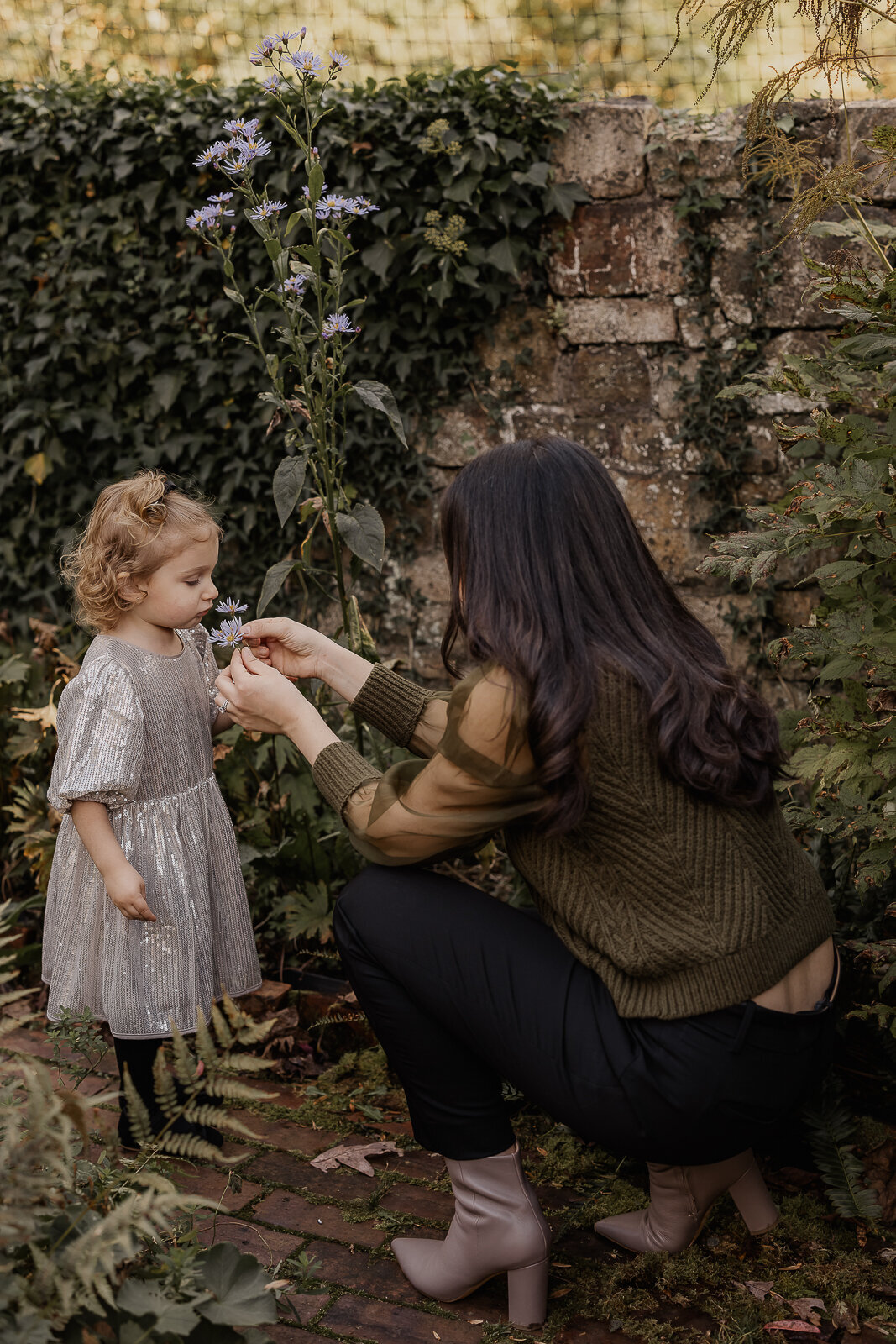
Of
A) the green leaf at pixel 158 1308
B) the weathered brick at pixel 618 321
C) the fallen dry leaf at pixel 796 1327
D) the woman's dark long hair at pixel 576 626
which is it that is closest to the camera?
the green leaf at pixel 158 1308

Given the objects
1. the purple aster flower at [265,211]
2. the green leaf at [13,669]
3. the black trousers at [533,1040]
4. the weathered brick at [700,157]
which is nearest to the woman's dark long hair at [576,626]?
the black trousers at [533,1040]

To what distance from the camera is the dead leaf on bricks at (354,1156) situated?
238cm

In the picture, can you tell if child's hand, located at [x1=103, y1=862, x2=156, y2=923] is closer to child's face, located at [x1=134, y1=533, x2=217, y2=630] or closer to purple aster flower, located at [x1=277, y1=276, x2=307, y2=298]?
child's face, located at [x1=134, y1=533, x2=217, y2=630]

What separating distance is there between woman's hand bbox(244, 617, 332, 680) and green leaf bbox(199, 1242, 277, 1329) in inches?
44.6

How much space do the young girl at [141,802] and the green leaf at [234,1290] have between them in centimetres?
79

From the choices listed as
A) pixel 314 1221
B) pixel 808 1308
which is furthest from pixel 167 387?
pixel 808 1308

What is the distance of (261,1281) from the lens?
5.01 ft

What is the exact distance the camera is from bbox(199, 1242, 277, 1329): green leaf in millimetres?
1460

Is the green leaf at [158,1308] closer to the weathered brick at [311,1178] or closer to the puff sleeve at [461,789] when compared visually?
the puff sleeve at [461,789]

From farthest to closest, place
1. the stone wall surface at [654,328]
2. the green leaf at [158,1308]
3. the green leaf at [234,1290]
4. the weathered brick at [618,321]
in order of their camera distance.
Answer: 1. the weathered brick at [618,321]
2. the stone wall surface at [654,328]
3. the green leaf at [234,1290]
4. the green leaf at [158,1308]

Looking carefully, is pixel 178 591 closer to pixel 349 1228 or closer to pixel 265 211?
pixel 265 211

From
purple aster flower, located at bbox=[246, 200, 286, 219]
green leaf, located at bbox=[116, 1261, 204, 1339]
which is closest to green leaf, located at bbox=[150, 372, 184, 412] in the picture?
purple aster flower, located at bbox=[246, 200, 286, 219]

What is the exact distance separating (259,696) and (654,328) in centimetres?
195

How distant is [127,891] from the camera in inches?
85.5
